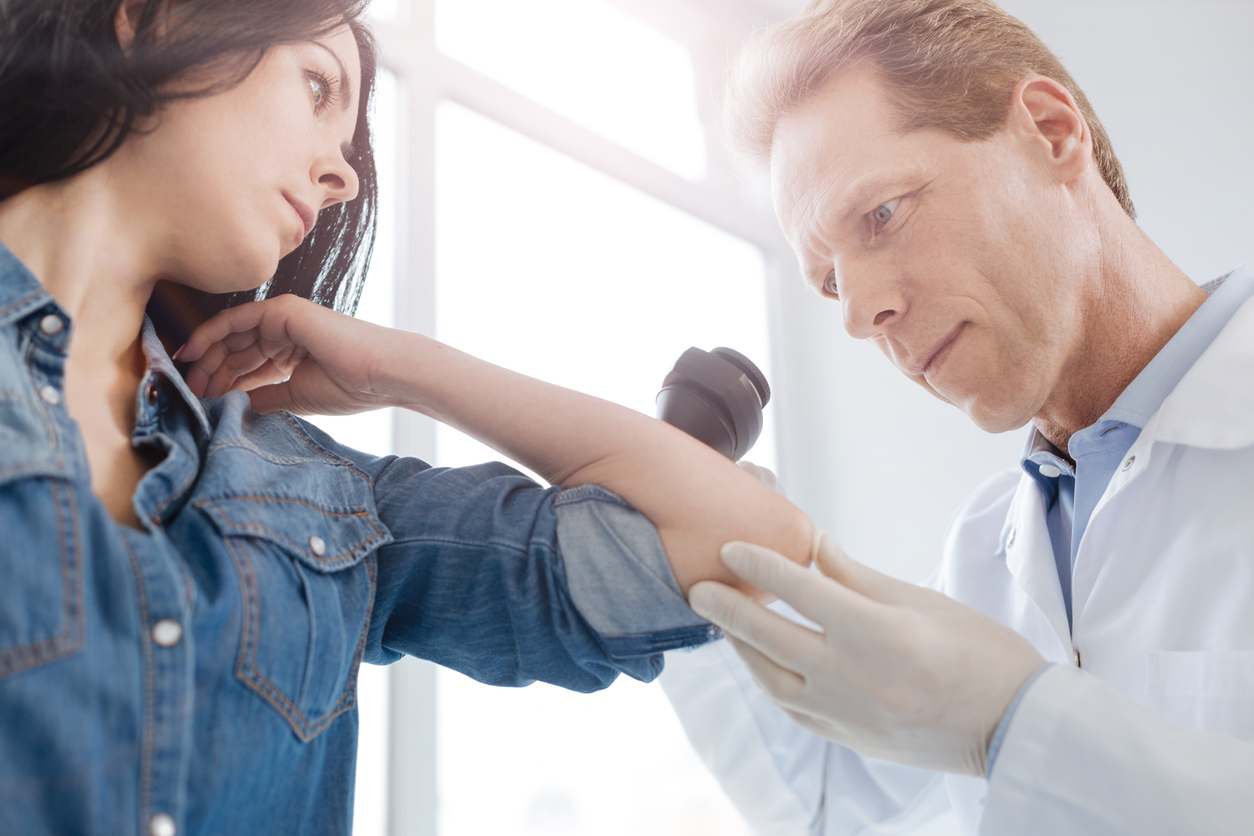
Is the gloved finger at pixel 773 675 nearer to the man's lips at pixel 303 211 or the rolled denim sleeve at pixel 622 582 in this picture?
the rolled denim sleeve at pixel 622 582

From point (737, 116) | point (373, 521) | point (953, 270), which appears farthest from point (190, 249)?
point (737, 116)

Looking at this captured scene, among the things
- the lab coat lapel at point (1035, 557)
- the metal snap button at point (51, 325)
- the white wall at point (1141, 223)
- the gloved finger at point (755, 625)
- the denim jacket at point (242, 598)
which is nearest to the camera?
the denim jacket at point (242, 598)

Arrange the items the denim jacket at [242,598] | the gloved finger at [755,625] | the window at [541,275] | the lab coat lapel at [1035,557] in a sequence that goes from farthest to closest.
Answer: the window at [541,275]
the lab coat lapel at [1035,557]
the gloved finger at [755,625]
the denim jacket at [242,598]

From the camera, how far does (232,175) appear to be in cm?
65

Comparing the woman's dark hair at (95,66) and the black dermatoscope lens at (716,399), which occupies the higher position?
the woman's dark hair at (95,66)

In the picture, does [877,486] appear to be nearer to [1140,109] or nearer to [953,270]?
[1140,109]

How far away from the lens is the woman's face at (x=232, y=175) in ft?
2.11

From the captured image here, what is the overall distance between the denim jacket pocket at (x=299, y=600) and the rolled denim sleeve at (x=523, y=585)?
55mm

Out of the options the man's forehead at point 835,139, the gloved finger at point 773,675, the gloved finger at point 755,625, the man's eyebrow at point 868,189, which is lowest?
the gloved finger at point 773,675

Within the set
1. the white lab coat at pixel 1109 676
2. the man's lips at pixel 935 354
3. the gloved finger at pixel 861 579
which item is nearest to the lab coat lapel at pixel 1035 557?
the white lab coat at pixel 1109 676

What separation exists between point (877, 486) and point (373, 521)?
5.91 feet

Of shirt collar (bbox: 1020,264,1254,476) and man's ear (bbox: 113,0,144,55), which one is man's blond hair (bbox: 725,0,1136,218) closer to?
shirt collar (bbox: 1020,264,1254,476)

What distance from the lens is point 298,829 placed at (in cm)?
56

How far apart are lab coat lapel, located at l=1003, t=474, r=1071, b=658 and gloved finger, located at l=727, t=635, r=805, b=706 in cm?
42
